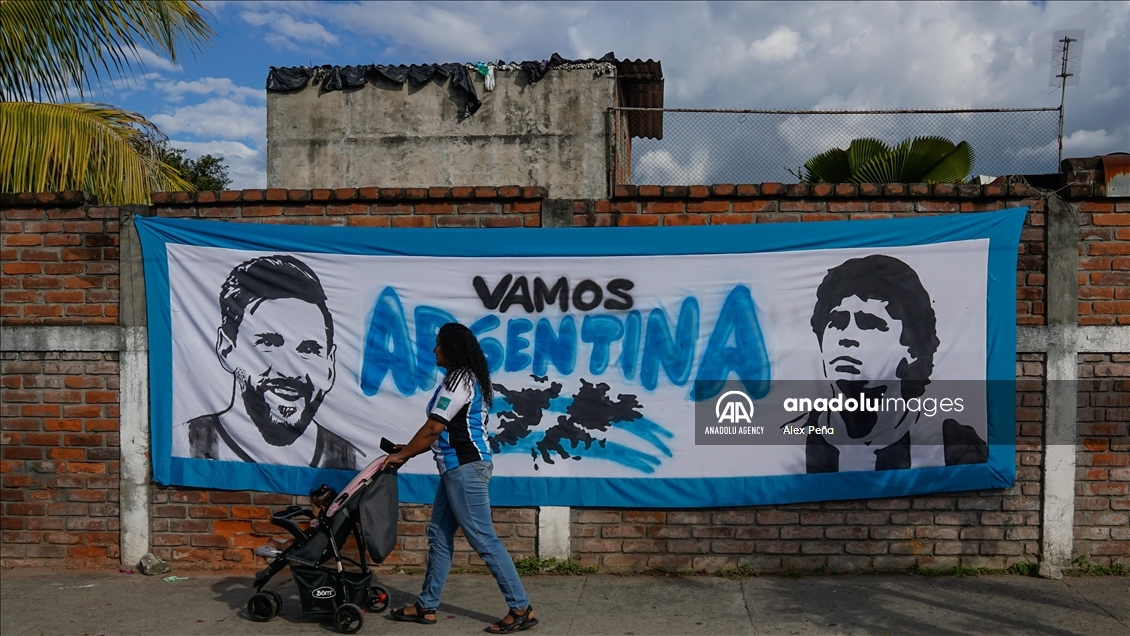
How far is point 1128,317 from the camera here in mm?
5656

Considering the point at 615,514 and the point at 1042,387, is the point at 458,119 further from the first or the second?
the point at 1042,387

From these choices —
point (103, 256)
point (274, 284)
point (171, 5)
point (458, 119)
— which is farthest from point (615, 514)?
point (458, 119)

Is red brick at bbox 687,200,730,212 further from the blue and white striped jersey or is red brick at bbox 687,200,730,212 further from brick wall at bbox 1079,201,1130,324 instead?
brick wall at bbox 1079,201,1130,324

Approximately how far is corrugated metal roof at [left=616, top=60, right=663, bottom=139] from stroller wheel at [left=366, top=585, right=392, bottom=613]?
7.59 m

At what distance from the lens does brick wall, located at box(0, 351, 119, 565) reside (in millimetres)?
6176

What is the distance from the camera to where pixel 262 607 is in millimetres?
5082

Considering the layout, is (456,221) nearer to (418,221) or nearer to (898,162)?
(418,221)

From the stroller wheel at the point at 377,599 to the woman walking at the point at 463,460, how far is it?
1.63 feet

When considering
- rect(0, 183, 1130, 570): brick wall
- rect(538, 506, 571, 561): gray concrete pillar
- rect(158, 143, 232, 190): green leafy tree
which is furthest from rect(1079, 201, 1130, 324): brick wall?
rect(158, 143, 232, 190): green leafy tree

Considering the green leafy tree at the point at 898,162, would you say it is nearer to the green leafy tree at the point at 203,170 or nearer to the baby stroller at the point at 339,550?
the baby stroller at the point at 339,550

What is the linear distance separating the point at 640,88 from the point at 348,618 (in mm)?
10685

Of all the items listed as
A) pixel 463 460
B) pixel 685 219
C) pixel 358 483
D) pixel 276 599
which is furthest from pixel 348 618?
pixel 685 219

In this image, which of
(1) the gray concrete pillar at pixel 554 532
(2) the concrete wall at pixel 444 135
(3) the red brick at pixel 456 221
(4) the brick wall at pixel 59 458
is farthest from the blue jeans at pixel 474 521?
(2) the concrete wall at pixel 444 135

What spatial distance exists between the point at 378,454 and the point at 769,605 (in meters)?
2.79
